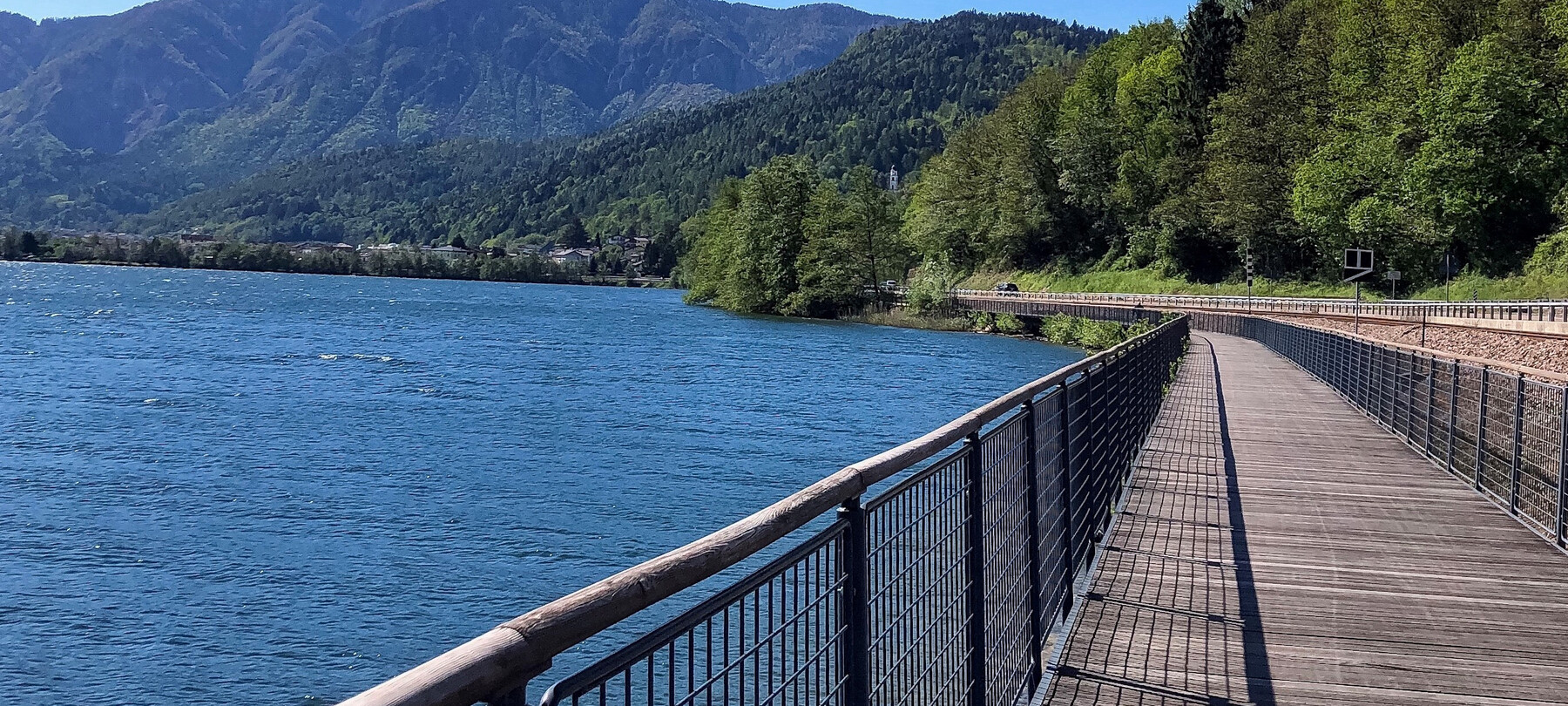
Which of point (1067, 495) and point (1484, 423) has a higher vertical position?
point (1067, 495)

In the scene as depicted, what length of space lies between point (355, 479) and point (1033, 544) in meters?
19.7

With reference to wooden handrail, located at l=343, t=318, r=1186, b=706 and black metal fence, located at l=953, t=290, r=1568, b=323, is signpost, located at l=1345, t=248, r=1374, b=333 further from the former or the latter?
wooden handrail, located at l=343, t=318, r=1186, b=706

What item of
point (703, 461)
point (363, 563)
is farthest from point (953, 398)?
point (363, 563)

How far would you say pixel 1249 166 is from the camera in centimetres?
6475

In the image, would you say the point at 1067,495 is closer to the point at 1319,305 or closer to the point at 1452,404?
the point at 1452,404

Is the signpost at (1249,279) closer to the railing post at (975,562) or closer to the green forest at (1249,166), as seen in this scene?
the green forest at (1249,166)

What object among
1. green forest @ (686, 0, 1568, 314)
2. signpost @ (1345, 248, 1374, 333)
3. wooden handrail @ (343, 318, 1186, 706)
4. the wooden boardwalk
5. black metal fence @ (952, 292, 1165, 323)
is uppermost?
green forest @ (686, 0, 1568, 314)

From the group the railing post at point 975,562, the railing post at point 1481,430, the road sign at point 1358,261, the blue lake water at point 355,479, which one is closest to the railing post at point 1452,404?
the railing post at point 1481,430

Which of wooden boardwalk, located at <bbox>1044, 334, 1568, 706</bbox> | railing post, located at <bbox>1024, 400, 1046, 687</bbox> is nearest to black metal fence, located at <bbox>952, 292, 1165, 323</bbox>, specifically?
wooden boardwalk, located at <bbox>1044, 334, 1568, 706</bbox>

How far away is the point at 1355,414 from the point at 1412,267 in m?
40.3

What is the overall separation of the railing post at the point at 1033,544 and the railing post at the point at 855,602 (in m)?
2.57

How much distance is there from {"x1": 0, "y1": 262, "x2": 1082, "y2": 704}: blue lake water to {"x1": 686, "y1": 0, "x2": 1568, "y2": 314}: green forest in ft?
55.6

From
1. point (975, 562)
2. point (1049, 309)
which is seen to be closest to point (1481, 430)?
point (975, 562)

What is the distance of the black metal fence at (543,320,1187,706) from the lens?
2.79 m
